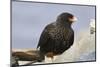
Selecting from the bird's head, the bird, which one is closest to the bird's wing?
the bird

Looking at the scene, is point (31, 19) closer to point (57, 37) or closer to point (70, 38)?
point (57, 37)

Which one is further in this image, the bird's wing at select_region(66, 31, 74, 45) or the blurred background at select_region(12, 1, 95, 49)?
the bird's wing at select_region(66, 31, 74, 45)

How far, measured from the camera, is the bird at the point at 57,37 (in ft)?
7.92

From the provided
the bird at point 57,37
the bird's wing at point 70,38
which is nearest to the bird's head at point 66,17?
the bird at point 57,37

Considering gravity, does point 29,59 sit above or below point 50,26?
below

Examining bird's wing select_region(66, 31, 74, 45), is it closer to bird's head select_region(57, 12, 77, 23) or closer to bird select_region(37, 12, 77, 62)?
bird select_region(37, 12, 77, 62)

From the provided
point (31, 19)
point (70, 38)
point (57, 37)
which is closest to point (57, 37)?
point (57, 37)

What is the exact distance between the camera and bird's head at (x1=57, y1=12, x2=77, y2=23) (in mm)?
2486

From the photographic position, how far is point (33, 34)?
237 centimetres

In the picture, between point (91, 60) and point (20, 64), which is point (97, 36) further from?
point (20, 64)

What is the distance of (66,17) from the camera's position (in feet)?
8.24

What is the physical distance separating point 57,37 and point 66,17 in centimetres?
26

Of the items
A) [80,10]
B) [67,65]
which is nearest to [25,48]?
[67,65]

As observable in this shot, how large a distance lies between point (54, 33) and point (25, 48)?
38cm
